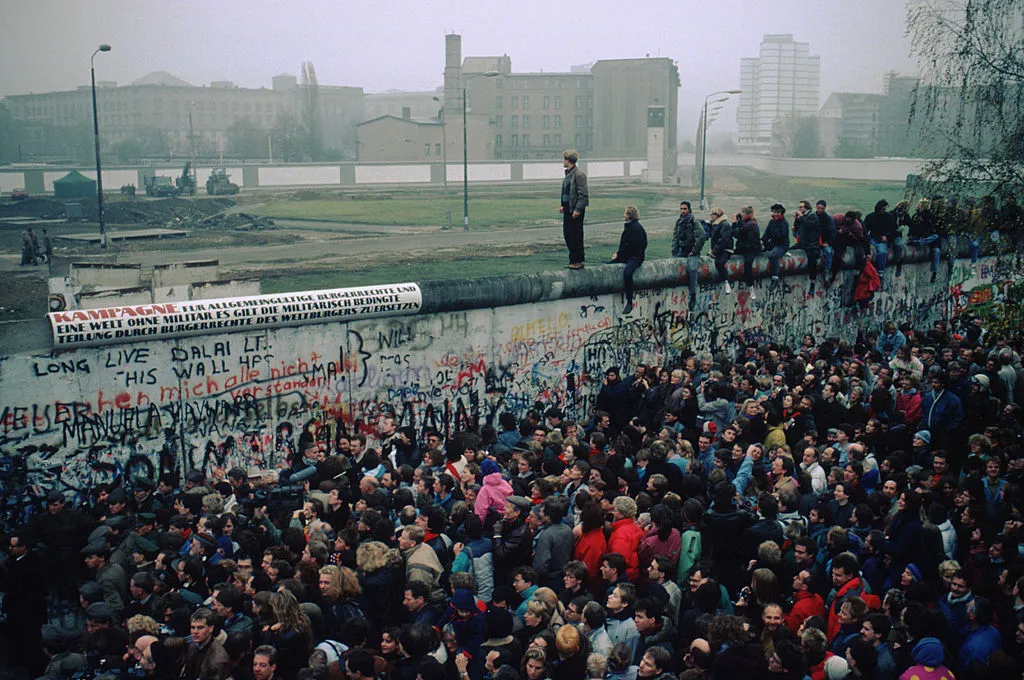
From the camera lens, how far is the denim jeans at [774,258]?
675 inches

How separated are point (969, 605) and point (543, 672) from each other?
3.11 m

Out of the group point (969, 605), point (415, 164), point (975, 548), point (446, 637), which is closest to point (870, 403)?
point (975, 548)

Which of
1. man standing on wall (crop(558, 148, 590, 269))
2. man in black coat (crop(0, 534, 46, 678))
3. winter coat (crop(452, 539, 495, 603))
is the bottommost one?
man in black coat (crop(0, 534, 46, 678))

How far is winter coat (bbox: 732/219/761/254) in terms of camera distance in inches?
645

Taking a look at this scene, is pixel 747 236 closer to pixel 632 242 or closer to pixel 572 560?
pixel 632 242

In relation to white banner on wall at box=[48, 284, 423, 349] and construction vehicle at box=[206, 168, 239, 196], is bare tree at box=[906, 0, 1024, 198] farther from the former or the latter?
construction vehicle at box=[206, 168, 239, 196]

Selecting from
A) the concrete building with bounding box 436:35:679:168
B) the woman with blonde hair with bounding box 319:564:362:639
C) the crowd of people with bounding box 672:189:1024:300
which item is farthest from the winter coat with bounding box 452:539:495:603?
the concrete building with bounding box 436:35:679:168

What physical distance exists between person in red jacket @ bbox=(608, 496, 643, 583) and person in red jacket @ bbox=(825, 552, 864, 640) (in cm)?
157

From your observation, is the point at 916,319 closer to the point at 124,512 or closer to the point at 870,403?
the point at 870,403

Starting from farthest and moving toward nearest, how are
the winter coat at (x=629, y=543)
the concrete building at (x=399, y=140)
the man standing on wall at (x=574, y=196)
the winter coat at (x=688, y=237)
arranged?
the concrete building at (x=399, y=140) → the winter coat at (x=688, y=237) → the man standing on wall at (x=574, y=196) → the winter coat at (x=629, y=543)

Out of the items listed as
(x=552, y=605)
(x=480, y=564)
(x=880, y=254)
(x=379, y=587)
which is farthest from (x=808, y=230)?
(x=379, y=587)

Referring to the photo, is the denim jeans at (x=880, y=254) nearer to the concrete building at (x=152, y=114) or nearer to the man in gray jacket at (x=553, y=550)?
the man in gray jacket at (x=553, y=550)

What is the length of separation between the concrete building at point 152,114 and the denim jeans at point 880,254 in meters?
116

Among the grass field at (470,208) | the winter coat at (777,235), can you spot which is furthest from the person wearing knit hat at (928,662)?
the grass field at (470,208)
